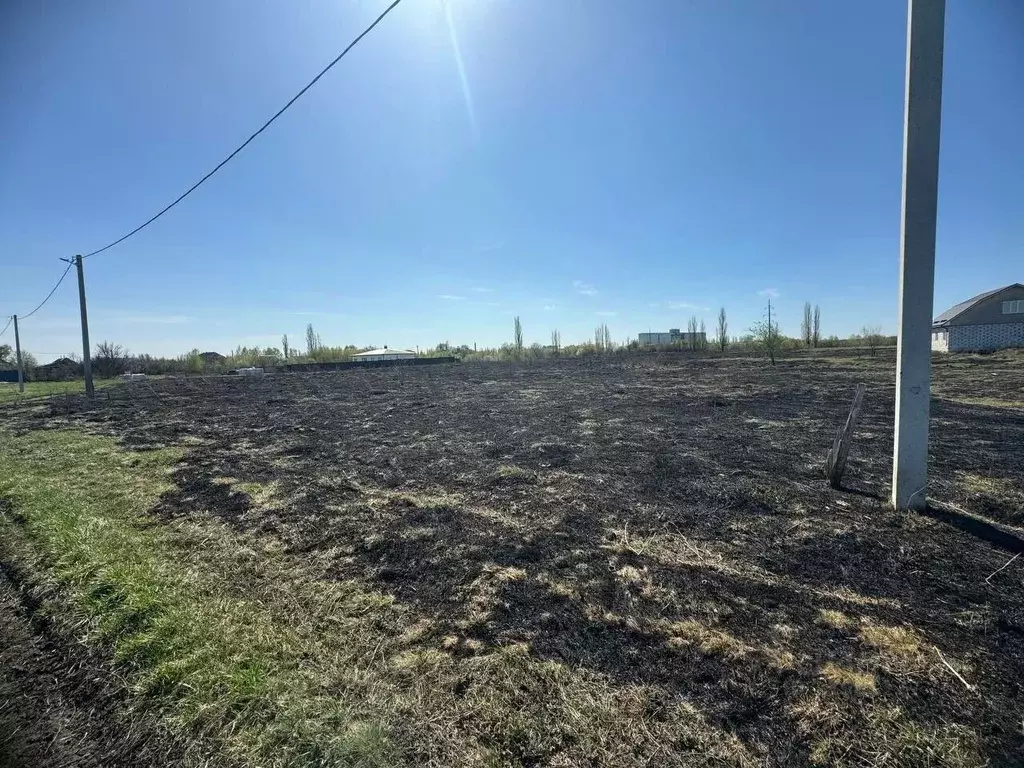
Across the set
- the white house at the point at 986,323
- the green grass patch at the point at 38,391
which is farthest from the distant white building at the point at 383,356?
the white house at the point at 986,323

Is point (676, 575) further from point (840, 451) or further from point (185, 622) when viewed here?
point (185, 622)

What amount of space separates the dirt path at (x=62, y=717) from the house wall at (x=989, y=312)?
38740mm

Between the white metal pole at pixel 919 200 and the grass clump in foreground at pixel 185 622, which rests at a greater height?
the white metal pole at pixel 919 200

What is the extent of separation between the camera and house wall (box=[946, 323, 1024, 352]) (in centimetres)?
2605

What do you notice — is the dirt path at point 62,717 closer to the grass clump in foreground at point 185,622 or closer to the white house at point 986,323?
the grass clump in foreground at point 185,622

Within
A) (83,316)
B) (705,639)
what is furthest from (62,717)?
(83,316)

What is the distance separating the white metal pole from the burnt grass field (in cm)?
119

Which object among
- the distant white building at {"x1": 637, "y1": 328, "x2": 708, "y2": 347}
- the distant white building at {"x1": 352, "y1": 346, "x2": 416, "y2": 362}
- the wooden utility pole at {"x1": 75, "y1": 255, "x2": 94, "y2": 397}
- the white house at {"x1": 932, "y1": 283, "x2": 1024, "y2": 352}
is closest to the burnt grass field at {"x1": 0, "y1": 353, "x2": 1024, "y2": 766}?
the wooden utility pole at {"x1": 75, "y1": 255, "x2": 94, "y2": 397}

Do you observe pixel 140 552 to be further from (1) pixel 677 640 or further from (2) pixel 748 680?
(2) pixel 748 680

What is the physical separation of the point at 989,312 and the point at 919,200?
1413 inches

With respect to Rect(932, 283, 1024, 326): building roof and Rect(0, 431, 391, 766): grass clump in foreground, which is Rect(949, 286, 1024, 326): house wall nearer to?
Rect(932, 283, 1024, 326): building roof

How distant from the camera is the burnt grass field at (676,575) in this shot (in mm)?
1699

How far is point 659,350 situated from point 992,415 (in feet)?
113

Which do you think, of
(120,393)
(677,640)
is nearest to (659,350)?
(120,393)
